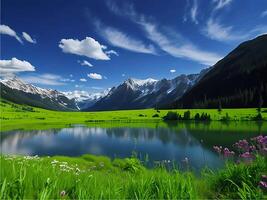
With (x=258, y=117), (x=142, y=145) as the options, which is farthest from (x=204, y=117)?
(x=142, y=145)

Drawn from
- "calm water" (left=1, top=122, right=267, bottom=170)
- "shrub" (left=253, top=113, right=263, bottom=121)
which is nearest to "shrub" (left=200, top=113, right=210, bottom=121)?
"shrub" (left=253, top=113, right=263, bottom=121)

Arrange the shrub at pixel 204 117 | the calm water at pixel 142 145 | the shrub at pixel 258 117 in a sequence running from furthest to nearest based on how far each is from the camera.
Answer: the shrub at pixel 204 117
the shrub at pixel 258 117
the calm water at pixel 142 145

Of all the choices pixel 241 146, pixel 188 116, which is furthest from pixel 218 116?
pixel 241 146

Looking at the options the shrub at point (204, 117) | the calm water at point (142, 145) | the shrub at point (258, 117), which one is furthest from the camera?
the shrub at point (204, 117)

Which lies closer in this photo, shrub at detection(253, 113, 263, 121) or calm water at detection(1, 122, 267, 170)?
calm water at detection(1, 122, 267, 170)

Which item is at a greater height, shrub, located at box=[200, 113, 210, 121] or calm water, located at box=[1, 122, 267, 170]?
shrub, located at box=[200, 113, 210, 121]

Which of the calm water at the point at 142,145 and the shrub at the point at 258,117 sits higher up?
the shrub at the point at 258,117

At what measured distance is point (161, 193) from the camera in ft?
21.8

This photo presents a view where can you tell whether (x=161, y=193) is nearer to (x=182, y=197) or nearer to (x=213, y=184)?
(x=182, y=197)

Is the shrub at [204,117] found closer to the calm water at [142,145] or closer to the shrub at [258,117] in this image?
the shrub at [258,117]

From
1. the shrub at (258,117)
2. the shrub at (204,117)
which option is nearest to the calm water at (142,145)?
the shrub at (258,117)

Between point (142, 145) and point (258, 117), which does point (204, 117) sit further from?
point (142, 145)

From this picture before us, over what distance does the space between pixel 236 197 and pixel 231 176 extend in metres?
1.57

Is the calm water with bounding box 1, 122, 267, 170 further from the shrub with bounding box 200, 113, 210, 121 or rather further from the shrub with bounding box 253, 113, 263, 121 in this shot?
the shrub with bounding box 200, 113, 210, 121
